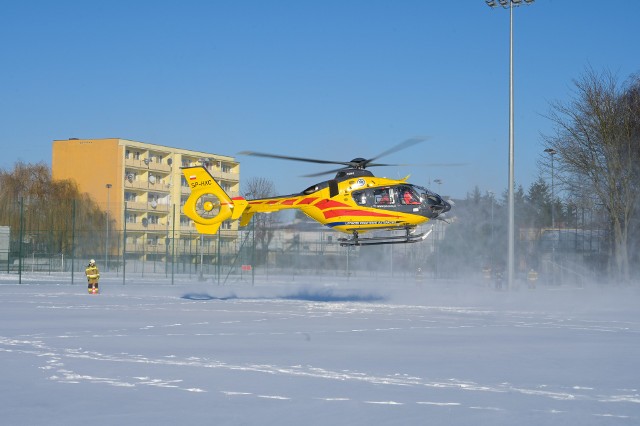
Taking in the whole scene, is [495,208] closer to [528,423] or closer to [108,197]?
[528,423]

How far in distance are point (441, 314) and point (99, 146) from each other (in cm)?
5604

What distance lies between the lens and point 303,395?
8.97 metres

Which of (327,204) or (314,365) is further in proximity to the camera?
(327,204)

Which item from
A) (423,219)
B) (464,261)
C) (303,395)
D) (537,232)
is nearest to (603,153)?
(537,232)

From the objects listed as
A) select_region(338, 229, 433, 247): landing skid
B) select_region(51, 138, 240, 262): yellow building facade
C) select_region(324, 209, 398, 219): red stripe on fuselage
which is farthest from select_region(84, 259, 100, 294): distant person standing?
select_region(51, 138, 240, 262): yellow building facade

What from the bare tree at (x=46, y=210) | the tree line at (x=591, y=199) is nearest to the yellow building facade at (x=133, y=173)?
the bare tree at (x=46, y=210)

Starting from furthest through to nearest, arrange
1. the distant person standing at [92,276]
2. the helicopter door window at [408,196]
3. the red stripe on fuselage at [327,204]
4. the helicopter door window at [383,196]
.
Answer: the distant person standing at [92,276], the red stripe on fuselage at [327,204], the helicopter door window at [383,196], the helicopter door window at [408,196]

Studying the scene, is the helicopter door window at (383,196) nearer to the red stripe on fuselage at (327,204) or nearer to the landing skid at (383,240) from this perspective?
the red stripe on fuselage at (327,204)

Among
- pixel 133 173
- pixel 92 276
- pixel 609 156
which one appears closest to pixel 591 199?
pixel 609 156

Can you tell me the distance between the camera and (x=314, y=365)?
446 inches

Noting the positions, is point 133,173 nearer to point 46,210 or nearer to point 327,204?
point 46,210

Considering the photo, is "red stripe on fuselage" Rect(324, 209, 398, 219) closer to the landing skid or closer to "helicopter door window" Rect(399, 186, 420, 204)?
"helicopter door window" Rect(399, 186, 420, 204)

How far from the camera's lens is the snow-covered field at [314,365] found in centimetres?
804

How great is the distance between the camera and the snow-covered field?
26.4ft
